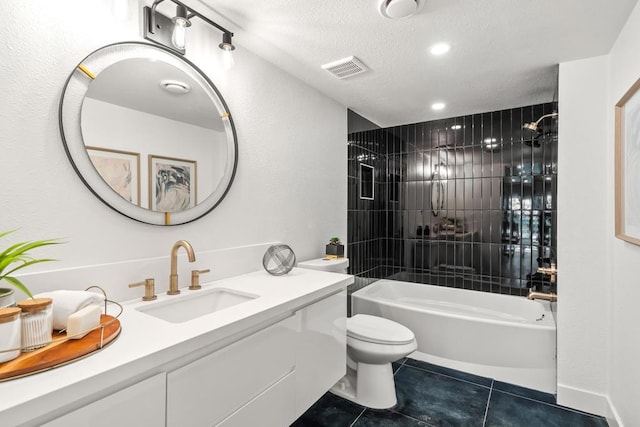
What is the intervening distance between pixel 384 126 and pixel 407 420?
112 inches

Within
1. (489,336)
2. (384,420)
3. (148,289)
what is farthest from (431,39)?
(384,420)

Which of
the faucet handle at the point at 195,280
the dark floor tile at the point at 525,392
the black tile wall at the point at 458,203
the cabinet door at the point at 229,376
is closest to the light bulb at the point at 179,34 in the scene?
the faucet handle at the point at 195,280

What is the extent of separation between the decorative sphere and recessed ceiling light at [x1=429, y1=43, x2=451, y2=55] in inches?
59.8

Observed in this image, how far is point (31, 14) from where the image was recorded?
1106 mm

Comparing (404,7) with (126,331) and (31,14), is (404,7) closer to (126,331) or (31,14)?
(31,14)

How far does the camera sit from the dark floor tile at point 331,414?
1.90m

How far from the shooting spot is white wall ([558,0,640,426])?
1928 mm

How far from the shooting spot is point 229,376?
3.60 feet

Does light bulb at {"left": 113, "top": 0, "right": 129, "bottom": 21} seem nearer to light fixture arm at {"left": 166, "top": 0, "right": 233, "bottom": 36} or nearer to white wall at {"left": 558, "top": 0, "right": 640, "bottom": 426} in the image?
light fixture arm at {"left": 166, "top": 0, "right": 233, "bottom": 36}

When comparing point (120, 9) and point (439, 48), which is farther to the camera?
point (439, 48)

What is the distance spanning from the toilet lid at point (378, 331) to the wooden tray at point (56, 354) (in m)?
1.54

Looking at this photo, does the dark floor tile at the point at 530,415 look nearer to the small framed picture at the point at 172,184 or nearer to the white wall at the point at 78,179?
the white wall at the point at 78,179

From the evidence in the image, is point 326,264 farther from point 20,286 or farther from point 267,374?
point 20,286

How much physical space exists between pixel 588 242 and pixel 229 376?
89.8 inches
